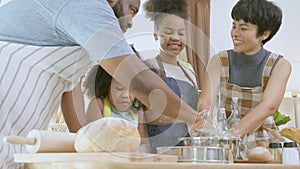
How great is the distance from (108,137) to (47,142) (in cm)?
10

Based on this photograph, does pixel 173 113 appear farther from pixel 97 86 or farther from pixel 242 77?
pixel 242 77

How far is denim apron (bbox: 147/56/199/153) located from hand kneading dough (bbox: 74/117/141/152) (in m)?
0.05

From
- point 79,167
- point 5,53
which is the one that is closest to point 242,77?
point 5,53

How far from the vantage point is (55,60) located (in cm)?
84

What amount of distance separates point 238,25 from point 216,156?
0.99m

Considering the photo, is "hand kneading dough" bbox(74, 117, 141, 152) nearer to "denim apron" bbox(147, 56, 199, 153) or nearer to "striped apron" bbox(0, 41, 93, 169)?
"denim apron" bbox(147, 56, 199, 153)

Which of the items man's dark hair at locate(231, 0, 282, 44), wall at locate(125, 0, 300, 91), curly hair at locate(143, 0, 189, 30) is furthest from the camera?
wall at locate(125, 0, 300, 91)

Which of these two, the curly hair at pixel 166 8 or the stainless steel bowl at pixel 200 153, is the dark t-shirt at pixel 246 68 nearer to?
the curly hair at pixel 166 8

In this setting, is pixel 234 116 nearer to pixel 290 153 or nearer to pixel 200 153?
pixel 290 153

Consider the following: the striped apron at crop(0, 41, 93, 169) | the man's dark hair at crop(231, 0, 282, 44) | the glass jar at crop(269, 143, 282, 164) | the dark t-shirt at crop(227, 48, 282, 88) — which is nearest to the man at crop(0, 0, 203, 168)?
the striped apron at crop(0, 41, 93, 169)

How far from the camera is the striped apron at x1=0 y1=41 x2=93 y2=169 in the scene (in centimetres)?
81

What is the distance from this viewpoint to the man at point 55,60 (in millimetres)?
765

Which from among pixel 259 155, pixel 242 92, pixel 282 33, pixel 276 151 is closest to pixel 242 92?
pixel 242 92

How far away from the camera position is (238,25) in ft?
5.21
